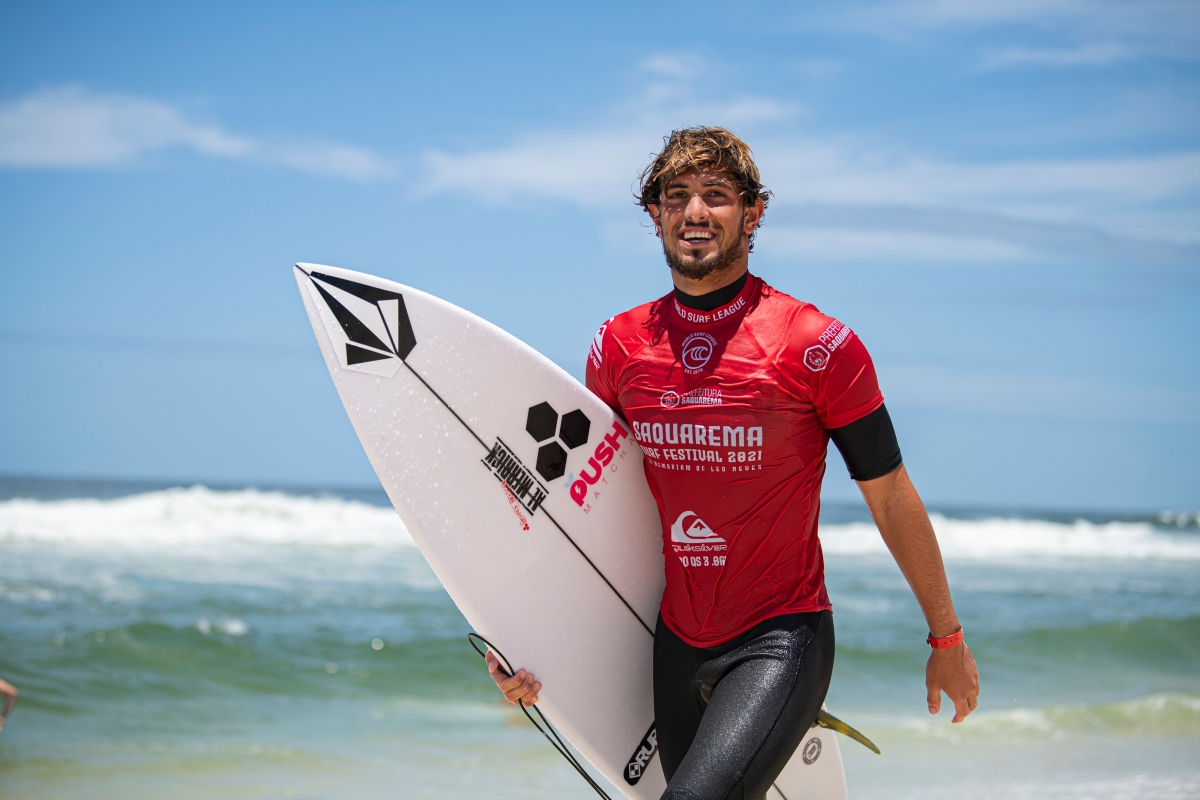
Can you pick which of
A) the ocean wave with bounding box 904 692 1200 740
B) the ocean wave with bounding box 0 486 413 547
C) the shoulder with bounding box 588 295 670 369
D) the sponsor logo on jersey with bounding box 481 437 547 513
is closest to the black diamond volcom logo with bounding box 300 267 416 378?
the sponsor logo on jersey with bounding box 481 437 547 513

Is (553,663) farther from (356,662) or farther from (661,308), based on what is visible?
(356,662)

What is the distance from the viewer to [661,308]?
97.5 inches

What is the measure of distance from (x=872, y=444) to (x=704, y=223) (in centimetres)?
61

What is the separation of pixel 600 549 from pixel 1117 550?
22.6 meters

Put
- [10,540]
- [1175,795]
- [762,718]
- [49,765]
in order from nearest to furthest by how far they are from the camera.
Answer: [762,718] < [1175,795] < [49,765] < [10,540]

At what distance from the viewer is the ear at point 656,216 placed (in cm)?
251

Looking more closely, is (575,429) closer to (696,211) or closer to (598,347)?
(598,347)

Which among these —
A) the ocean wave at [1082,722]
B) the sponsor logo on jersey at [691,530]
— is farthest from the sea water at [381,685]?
the sponsor logo on jersey at [691,530]

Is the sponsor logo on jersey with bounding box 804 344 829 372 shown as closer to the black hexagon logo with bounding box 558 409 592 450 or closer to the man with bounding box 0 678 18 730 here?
the black hexagon logo with bounding box 558 409 592 450

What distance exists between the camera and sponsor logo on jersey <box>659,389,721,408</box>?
87.8 inches

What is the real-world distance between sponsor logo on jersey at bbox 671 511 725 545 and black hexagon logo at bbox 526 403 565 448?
21.2 inches

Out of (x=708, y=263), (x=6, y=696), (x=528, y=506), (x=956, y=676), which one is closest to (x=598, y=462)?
(x=528, y=506)

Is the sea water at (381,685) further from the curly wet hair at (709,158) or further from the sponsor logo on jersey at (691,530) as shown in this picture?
the curly wet hair at (709,158)

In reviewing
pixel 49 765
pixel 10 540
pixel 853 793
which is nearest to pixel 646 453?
pixel 853 793
